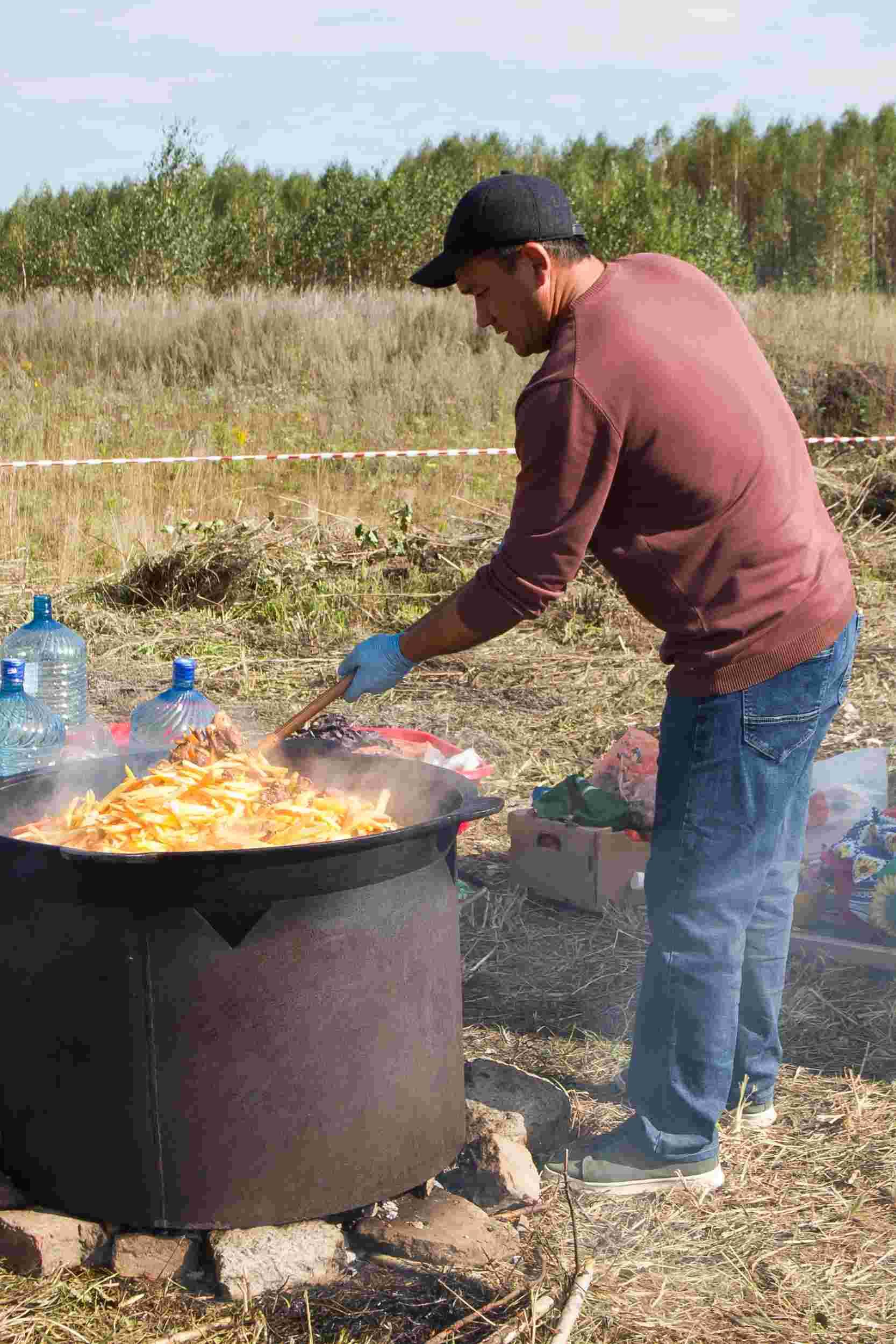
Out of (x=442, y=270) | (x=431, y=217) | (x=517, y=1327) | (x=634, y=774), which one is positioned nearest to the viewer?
(x=517, y=1327)

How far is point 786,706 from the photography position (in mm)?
2904

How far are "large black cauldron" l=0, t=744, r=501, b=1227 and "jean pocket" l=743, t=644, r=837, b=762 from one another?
66 cm

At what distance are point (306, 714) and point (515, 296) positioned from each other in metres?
1.14

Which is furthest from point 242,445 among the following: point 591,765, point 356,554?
point 591,765

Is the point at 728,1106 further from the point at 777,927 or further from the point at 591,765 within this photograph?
the point at 591,765

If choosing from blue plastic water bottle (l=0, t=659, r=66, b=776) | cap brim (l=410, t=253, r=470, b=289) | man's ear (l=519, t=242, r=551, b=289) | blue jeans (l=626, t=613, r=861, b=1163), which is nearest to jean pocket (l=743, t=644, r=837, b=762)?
blue jeans (l=626, t=613, r=861, b=1163)

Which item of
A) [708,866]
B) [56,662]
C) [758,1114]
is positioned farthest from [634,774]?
[56,662]

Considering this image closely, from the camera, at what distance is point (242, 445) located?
14.3 metres

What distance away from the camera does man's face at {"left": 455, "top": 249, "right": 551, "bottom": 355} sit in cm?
279

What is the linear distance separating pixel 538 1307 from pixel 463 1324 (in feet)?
0.51

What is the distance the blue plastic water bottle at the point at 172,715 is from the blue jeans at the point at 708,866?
189 centimetres

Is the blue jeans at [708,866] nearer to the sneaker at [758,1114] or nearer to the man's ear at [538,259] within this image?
the sneaker at [758,1114]

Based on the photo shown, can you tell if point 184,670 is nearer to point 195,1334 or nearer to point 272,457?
point 195,1334

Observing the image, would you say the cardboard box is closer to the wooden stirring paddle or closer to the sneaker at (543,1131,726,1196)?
the sneaker at (543,1131,726,1196)
